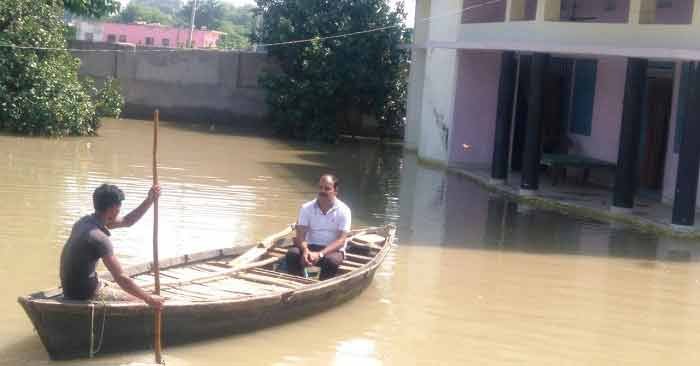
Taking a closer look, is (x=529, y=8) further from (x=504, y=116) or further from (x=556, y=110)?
(x=504, y=116)

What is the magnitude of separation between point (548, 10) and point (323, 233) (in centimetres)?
905

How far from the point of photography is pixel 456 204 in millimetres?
17859

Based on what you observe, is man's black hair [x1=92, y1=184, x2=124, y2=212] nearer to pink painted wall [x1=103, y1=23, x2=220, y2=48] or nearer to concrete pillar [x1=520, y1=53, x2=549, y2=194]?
concrete pillar [x1=520, y1=53, x2=549, y2=194]

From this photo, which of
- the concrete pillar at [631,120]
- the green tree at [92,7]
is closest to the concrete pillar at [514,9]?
the concrete pillar at [631,120]

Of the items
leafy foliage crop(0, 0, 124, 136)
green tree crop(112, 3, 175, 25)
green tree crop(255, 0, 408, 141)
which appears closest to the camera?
leafy foliage crop(0, 0, 124, 136)

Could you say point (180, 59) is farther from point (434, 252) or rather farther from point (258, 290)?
point (258, 290)

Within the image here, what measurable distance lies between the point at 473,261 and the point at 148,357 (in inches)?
231

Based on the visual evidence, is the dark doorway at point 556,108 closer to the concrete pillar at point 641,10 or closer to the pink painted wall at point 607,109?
the pink painted wall at point 607,109

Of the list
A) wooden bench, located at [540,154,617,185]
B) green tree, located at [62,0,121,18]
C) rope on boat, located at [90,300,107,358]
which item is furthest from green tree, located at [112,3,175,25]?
rope on boat, located at [90,300,107,358]

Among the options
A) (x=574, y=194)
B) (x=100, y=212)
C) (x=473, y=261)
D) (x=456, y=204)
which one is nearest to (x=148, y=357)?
(x=100, y=212)

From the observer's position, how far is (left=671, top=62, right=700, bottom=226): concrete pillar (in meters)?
14.6

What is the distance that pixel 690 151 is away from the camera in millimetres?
14734

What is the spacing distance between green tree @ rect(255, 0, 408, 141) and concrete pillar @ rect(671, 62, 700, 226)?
14.4 meters

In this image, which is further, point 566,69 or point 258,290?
point 566,69
